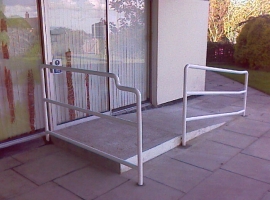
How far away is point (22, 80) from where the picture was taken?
12.6ft

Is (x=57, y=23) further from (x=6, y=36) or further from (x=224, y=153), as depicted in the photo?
(x=224, y=153)

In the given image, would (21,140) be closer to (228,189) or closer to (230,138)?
(228,189)

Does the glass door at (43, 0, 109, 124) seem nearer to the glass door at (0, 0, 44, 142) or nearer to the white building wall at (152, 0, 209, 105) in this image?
the glass door at (0, 0, 44, 142)

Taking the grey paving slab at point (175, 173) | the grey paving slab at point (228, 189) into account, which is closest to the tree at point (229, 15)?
the grey paving slab at point (175, 173)

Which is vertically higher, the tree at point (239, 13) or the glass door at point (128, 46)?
the tree at point (239, 13)

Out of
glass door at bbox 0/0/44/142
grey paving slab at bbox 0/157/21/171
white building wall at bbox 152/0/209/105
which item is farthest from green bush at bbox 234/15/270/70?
grey paving slab at bbox 0/157/21/171

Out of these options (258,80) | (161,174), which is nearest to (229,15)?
(258,80)

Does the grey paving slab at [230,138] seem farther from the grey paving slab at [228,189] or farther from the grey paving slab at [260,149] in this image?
the grey paving slab at [228,189]

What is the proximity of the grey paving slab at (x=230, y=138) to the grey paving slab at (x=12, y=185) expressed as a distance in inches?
103

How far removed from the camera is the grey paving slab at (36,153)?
368 centimetres

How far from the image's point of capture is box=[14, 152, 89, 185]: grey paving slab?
326cm

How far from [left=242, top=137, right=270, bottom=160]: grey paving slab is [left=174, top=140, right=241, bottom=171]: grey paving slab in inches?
6.5

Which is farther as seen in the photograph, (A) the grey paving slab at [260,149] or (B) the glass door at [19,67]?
(A) the grey paving slab at [260,149]

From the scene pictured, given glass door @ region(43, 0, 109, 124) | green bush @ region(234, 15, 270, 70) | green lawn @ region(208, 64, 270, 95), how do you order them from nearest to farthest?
glass door @ region(43, 0, 109, 124)
green lawn @ region(208, 64, 270, 95)
green bush @ region(234, 15, 270, 70)
